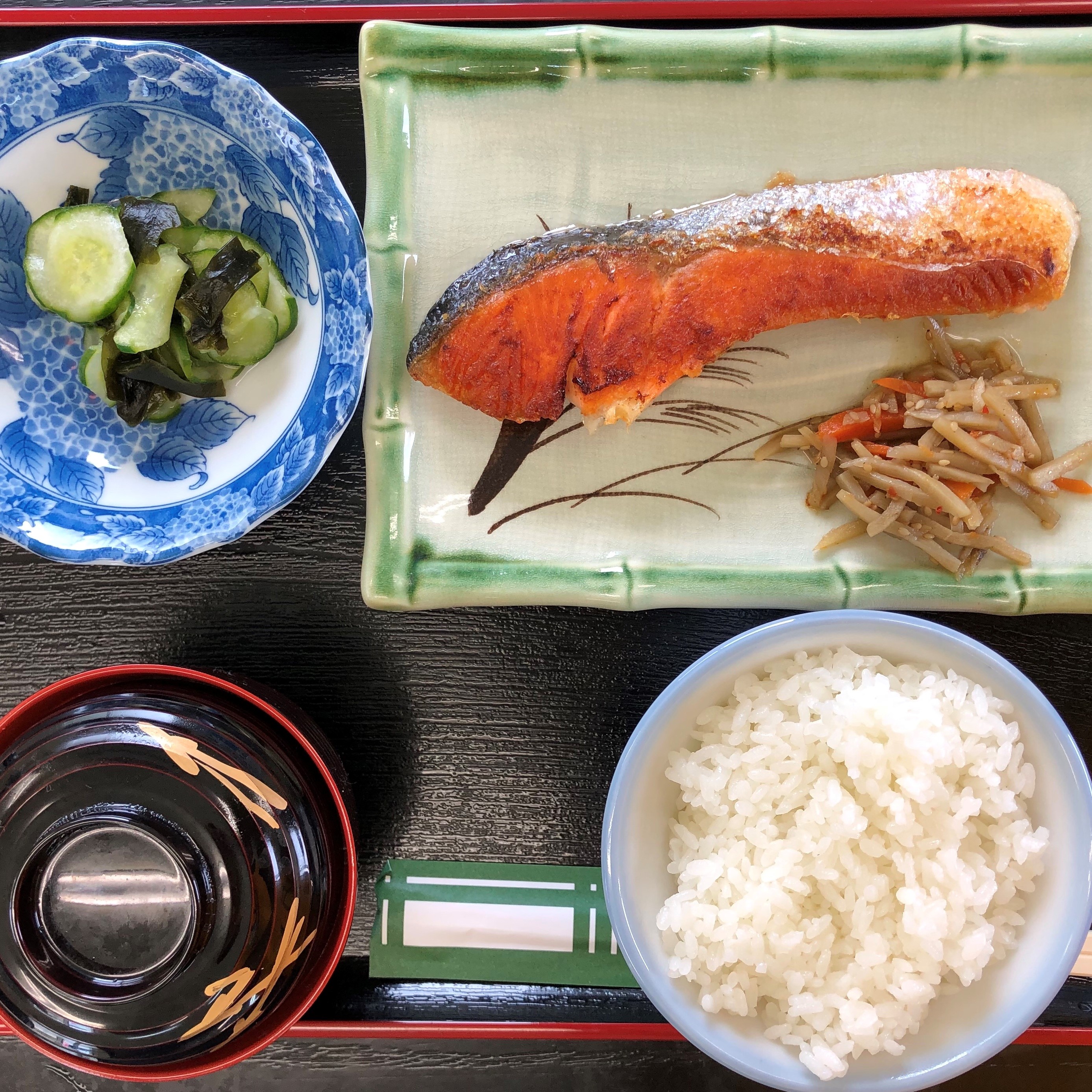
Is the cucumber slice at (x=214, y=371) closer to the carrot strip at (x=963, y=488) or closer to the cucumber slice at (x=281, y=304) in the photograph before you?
the cucumber slice at (x=281, y=304)

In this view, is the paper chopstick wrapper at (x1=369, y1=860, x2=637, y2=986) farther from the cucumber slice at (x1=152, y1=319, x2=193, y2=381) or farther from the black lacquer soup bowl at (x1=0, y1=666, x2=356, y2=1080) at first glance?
the cucumber slice at (x1=152, y1=319, x2=193, y2=381)

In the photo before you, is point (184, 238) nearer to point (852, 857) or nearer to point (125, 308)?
point (125, 308)

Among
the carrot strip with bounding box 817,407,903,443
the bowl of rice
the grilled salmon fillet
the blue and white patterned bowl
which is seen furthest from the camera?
the carrot strip with bounding box 817,407,903,443

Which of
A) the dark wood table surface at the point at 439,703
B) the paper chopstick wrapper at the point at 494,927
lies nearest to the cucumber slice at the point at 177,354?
the dark wood table surface at the point at 439,703

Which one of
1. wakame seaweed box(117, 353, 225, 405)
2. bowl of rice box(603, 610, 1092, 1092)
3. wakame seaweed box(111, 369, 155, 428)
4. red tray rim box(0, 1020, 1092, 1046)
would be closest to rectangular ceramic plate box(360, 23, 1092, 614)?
bowl of rice box(603, 610, 1092, 1092)

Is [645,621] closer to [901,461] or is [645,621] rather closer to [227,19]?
[901,461]
